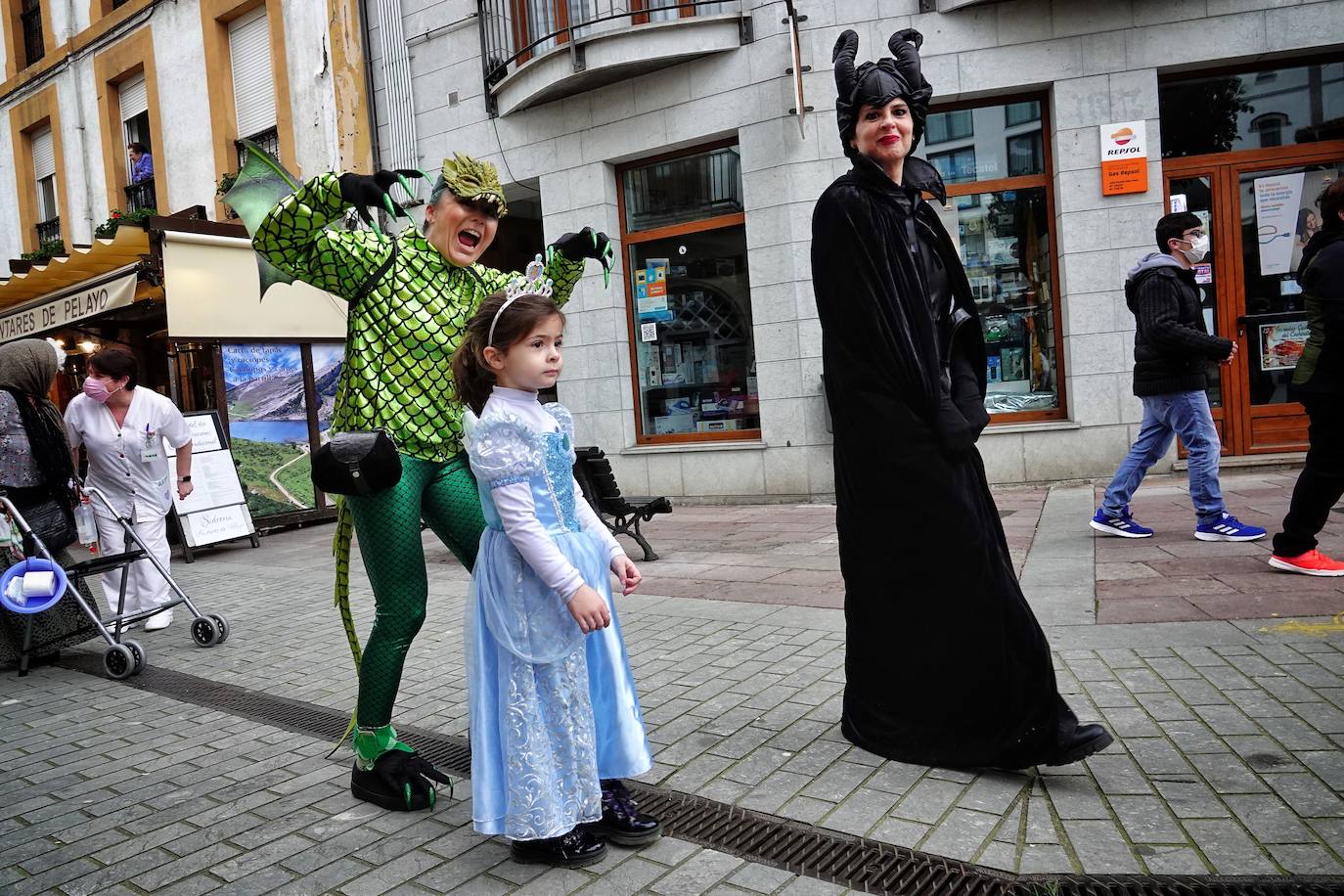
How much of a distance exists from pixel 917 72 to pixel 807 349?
257 inches

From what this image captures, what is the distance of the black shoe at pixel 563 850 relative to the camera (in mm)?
2531

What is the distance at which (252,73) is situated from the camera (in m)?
14.1

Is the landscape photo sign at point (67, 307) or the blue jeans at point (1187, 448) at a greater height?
the landscape photo sign at point (67, 307)

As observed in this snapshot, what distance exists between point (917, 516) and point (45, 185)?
21.0 metres

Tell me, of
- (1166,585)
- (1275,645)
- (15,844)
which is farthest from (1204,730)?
(15,844)

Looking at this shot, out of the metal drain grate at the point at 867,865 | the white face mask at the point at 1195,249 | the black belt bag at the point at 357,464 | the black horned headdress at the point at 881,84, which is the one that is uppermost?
the black horned headdress at the point at 881,84

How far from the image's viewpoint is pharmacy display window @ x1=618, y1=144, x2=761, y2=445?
1024 centimetres

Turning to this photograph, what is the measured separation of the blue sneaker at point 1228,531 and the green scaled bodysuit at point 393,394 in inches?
196

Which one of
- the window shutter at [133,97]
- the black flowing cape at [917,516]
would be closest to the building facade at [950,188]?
the black flowing cape at [917,516]

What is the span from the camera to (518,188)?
11.6 meters

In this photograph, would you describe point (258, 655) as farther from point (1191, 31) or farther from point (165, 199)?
point (165, 199)

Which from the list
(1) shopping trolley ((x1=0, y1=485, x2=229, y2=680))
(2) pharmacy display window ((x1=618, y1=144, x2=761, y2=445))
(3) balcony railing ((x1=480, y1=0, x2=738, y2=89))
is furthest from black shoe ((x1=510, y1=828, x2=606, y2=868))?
(3) balcony railing ((x1=480, y1=0, x2=738, y2=89))

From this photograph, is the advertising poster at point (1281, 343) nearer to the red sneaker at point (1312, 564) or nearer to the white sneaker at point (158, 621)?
the red sneaker at point (1312, 564)

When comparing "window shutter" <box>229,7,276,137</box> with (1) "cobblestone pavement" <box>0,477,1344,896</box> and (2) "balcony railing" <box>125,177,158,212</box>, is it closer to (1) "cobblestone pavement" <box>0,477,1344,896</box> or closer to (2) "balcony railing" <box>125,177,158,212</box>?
(2) "balcony railing" <box>125,177,158,212</box>
